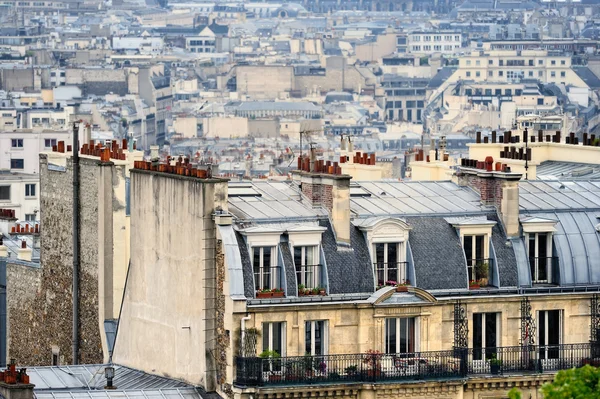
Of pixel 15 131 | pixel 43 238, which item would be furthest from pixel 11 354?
pixel 15 131

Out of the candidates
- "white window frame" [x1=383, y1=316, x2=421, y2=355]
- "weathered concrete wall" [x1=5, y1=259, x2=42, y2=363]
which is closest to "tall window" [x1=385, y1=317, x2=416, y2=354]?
"white window frame" [x1=383, y1=316, x2=421, y2=355]

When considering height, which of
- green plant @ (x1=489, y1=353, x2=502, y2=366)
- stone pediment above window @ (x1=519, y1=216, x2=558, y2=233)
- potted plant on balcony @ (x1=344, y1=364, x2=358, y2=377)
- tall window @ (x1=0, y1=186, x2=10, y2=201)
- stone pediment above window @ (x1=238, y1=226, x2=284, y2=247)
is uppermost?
stone pediment above window @ (x1=238, y1=226, x2=284, y2=247)

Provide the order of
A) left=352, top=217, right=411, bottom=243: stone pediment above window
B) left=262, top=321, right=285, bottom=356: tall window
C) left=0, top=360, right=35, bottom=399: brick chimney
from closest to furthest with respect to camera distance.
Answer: left=0, top=360, right=35, bottom=399: brick chimney
left=262, top=321, right=285, bottom=356: tall window
left=352, top=217, right=411, bottom=243: stone pediment above window

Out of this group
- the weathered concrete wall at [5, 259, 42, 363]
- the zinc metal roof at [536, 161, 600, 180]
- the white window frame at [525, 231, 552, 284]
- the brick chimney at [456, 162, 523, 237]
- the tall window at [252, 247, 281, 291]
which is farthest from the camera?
the weathered concrete wall at [5, 259, 42, 363]

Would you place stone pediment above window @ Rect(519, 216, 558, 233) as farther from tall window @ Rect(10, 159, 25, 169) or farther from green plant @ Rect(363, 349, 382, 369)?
tall window @ Rect(10, 159, 25, 169)

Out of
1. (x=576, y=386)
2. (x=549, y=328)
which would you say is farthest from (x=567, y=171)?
(x=576, y=386)

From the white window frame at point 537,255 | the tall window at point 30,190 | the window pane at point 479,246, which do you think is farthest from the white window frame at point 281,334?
the tall window at point 30,190
